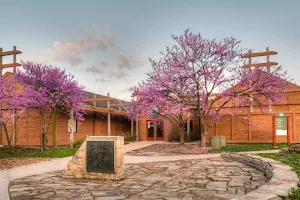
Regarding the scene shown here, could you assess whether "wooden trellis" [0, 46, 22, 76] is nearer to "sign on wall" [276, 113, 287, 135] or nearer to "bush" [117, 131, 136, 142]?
"bush" [117, 131, 136, 142]

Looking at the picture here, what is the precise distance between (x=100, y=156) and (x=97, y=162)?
207 mm

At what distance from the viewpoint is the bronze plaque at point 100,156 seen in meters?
8.98

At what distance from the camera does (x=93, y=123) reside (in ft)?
89.9

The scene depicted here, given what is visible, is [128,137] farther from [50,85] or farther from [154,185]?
[154,185]

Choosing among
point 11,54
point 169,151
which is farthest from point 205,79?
point 11,54

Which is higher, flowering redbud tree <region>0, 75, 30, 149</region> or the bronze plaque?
flowering redbud tree <region>0, 75, 30, 149</region>

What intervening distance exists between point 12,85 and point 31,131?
3.94 metres

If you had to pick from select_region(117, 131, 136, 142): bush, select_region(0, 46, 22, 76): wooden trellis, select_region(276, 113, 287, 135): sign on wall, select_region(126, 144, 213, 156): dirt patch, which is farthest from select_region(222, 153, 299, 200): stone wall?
select_region(117, 131, 136, 142): bush

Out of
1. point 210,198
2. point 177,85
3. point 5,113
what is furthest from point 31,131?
point 210,198

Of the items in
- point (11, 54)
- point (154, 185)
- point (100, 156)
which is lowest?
point (154, 185)

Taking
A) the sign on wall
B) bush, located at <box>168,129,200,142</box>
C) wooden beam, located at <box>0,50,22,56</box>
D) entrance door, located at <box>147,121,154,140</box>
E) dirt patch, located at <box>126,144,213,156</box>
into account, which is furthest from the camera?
entrance door, located at <box>147,121,154,140</box>

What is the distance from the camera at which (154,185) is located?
8094 millimetres

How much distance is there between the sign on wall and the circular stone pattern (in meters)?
9.43

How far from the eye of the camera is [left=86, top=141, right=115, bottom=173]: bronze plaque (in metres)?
8.98
